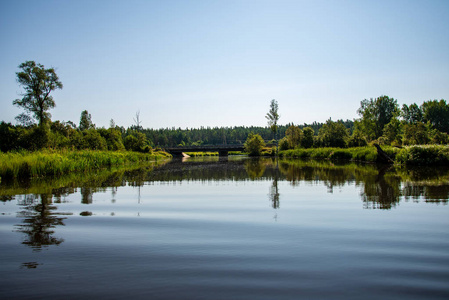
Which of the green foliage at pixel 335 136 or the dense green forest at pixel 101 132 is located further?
the green foliage at pixel 335 136

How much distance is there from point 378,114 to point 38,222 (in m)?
107

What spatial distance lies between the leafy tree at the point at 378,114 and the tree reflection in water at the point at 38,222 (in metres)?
102

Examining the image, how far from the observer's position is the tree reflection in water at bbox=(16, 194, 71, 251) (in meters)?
6.03

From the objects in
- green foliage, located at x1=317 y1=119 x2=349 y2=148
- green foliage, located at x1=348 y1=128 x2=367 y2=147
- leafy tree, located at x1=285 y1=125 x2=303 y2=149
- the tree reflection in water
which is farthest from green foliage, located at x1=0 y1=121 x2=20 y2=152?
leafy tree, located at x1=285 y1=125 x2=303 y2=149

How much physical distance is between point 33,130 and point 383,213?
44.2 m

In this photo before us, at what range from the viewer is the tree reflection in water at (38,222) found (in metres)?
6.03

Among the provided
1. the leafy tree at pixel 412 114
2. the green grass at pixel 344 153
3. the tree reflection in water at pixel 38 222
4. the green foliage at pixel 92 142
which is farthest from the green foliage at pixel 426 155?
the leafy tree at pixel 412 114

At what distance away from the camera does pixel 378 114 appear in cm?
9988

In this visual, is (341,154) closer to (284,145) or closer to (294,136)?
(294,136)

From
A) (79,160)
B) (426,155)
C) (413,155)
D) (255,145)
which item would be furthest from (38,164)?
(255,145)

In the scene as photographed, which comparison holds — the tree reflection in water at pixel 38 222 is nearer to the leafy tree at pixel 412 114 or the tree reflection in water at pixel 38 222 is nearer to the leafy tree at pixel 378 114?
the leafy tree at pixel 378 114

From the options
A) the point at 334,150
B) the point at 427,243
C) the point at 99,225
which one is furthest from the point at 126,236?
the point at 334,150

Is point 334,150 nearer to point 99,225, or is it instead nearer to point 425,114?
point 99,225

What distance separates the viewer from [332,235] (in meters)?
6.11
